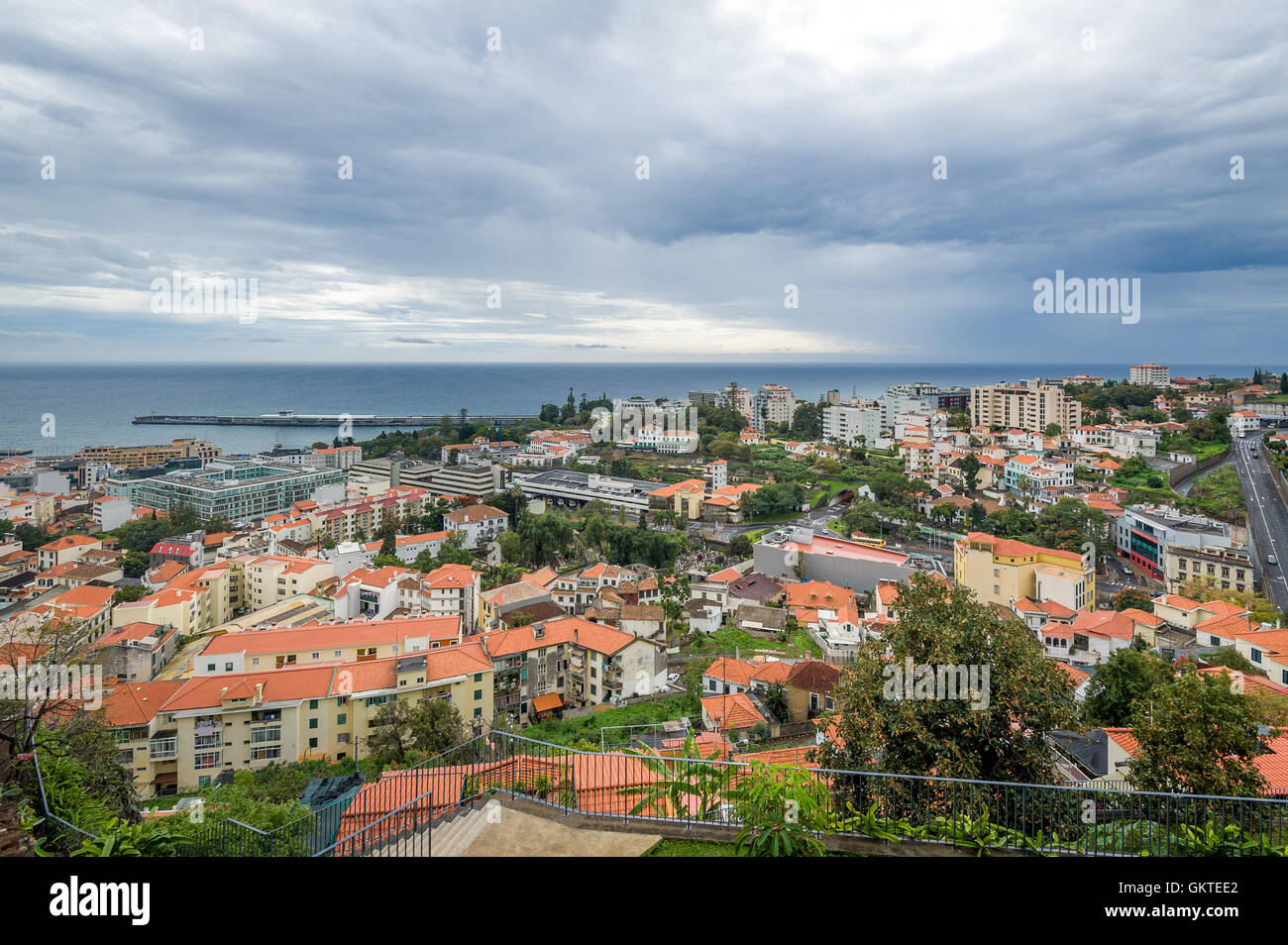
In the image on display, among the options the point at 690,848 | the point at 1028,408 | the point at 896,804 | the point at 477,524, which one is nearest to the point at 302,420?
the point at 477,524

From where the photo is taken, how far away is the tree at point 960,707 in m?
3.74

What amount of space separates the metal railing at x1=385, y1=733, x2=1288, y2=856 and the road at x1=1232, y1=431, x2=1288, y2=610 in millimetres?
16547

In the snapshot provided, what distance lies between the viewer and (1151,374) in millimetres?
49812

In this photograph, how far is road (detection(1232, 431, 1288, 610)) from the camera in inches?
651

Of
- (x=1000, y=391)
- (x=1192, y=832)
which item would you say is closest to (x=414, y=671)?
(x=1192, y=832)

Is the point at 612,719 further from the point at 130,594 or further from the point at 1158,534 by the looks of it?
the point at 1158,534

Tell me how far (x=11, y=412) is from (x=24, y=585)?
58.1 m

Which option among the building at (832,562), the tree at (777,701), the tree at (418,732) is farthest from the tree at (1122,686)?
the building at (832,562)

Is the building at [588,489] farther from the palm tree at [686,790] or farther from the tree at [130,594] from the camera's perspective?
the palm tree at [686,790]

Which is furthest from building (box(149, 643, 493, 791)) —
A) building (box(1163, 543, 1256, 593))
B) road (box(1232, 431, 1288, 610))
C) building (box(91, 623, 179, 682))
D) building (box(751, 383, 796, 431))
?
building (box(751, 383, 796, 431))

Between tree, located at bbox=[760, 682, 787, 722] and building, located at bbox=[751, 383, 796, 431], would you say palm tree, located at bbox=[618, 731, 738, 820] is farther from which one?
building, located at bbox=[751, 383, 796, 431]

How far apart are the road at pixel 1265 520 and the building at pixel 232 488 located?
3153 centimetres
